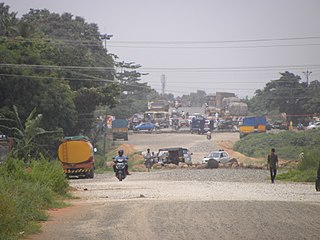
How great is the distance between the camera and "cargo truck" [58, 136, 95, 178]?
141ft

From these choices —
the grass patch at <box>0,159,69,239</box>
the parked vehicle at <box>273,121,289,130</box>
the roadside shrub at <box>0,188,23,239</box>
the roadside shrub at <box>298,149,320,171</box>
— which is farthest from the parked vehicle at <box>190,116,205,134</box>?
the roadside shrub at <box>0,188,23,239</box>

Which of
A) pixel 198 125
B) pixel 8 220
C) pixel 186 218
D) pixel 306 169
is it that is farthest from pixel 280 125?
pixel 8 220

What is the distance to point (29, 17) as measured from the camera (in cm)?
10562

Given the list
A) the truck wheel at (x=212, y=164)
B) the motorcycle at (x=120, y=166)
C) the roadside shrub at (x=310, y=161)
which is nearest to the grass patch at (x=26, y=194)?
the motorcycle at (x=120, y=166)

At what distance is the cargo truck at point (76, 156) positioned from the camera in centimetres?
4312

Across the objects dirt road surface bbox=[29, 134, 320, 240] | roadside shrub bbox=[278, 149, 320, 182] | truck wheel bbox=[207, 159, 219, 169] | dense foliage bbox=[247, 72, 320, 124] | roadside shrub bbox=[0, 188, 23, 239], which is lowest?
truck wheel bbox=[207, 159, 219, 169]

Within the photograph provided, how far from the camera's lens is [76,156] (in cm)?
4328

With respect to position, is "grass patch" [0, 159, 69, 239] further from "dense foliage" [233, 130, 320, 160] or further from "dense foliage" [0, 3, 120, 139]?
"dense foliage" [233, 130, 320, 160]

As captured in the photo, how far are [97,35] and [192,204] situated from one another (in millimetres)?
87254

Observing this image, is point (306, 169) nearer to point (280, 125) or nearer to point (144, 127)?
point (280, 125)

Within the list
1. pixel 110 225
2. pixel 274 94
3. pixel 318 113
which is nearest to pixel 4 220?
pixel 110 225

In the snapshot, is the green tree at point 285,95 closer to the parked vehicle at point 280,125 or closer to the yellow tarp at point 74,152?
the parked vehicle at point 280,125

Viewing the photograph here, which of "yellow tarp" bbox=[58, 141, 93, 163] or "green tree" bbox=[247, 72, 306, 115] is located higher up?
"green tree" bbox=[247, 72, 306, 115]

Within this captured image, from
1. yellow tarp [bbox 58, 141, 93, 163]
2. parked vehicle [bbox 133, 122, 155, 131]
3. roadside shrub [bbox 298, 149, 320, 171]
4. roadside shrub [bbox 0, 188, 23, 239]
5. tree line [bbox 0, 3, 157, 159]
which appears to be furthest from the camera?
parked vehicle [bbox 133, 122, 155, 131]
